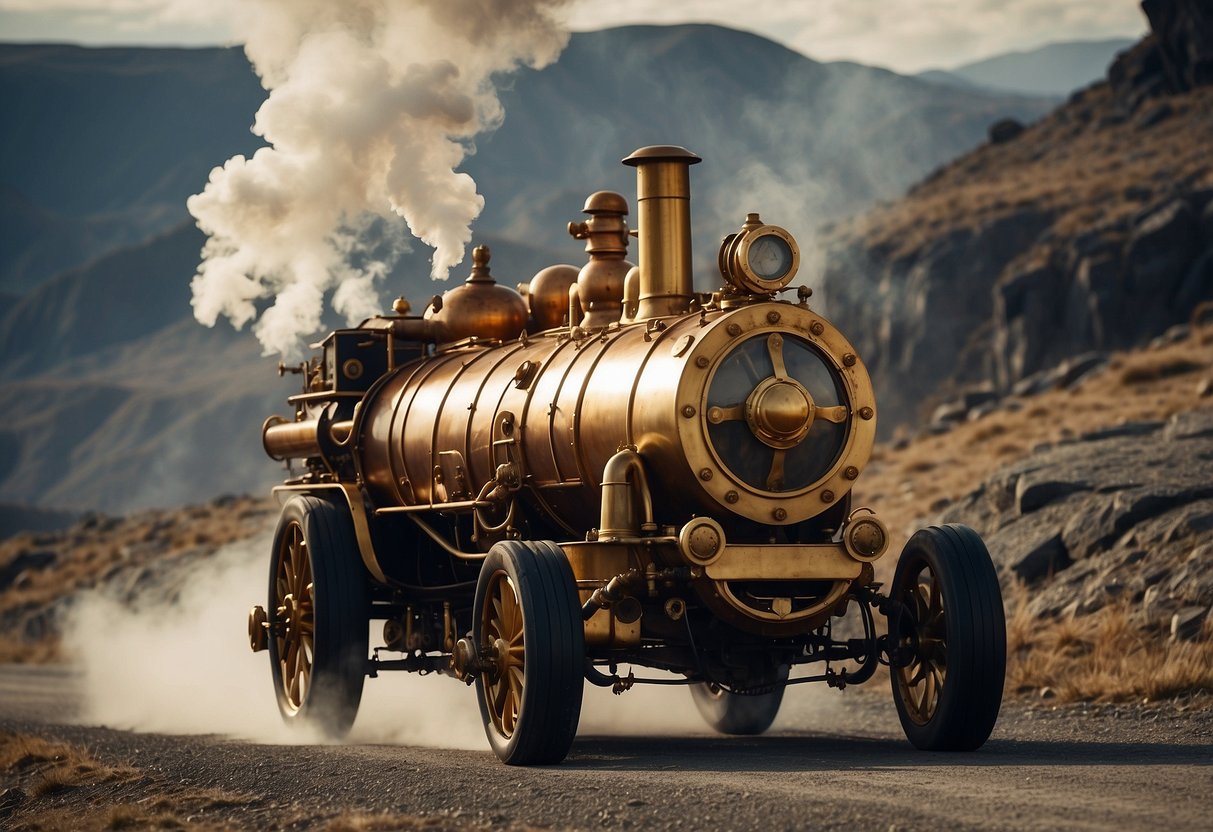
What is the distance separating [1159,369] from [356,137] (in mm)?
13834

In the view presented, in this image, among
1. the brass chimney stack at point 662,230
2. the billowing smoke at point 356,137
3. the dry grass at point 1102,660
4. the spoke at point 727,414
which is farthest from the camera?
the billowing smoke at point 356,137

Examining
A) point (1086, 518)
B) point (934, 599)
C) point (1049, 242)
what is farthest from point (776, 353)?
point (1049, 242)

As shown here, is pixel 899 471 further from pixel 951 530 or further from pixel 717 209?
pixel 717 209

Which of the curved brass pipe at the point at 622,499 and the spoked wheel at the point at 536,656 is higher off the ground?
the curved brass pipe at the point at 622,499

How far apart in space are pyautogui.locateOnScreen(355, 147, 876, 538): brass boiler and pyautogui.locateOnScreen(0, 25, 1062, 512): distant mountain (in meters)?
47.5

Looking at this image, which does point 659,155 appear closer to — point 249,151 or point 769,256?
point 769,256

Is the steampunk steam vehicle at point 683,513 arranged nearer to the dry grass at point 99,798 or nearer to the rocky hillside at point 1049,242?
the dry grass at point 99,798

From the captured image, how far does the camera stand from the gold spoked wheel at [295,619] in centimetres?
1288

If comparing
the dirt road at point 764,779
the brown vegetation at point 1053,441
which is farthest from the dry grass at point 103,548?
the dirt road at point 764,779

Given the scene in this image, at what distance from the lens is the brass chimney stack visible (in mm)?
10594

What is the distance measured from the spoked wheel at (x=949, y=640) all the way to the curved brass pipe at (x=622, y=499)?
4.55 ft

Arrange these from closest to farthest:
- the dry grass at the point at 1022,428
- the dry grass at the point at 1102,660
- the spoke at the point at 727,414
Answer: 1. the spoke at the point at 727,414
2. the dry grass at the point at 1102,660
3. the dry grass at the point at 1022,428

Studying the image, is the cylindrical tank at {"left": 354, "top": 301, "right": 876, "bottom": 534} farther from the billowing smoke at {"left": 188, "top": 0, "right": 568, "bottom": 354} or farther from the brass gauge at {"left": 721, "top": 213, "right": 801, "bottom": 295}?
the billowing smoke at {"left": 188, "top": 0, "right": 568, "bottom": 354}

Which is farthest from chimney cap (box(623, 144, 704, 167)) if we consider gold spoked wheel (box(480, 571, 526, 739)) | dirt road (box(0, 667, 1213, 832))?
dirt road (box(0, 667, 1213, 832))
